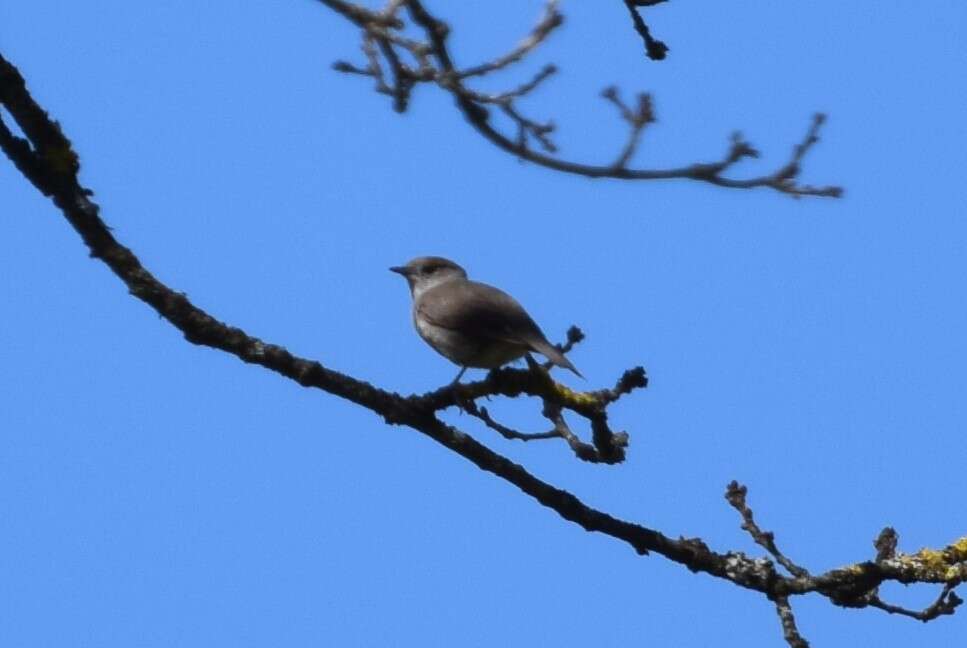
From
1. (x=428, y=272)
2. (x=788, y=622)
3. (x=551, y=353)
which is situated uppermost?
(x=428, y=272)

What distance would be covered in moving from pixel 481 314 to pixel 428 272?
6.53 ft

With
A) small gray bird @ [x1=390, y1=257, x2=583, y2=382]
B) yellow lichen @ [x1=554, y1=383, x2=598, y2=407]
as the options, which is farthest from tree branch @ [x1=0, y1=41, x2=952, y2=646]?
small gray bird @ [x1=390, y1=257, x2=583, y2=382]

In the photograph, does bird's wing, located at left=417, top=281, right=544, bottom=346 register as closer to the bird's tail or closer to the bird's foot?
the bird's tail

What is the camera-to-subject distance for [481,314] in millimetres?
7535

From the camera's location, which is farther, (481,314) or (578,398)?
(481,314)

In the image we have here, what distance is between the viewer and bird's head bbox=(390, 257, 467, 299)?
30.4 ft

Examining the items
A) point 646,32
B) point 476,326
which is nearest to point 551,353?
point 476,326

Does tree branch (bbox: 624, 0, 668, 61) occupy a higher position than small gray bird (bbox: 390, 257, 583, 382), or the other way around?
small gray bird (bbox: 390, 257, 583, 382)

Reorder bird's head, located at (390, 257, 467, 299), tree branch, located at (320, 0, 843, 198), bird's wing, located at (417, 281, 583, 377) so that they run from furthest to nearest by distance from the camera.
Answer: bird's head, located at (390, 257, 467, 299), bird's wing, located at (417, 281, 583, 377), tree branch, located at (320, 0, 843, 198)

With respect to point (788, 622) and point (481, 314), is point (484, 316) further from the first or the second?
point (788, 622)

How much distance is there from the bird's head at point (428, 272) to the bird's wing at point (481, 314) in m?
0.95

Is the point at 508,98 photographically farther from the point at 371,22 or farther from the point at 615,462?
the point at 615,462

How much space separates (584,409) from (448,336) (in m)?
2.09

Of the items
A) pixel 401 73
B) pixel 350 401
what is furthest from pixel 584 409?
pixel 401 73
